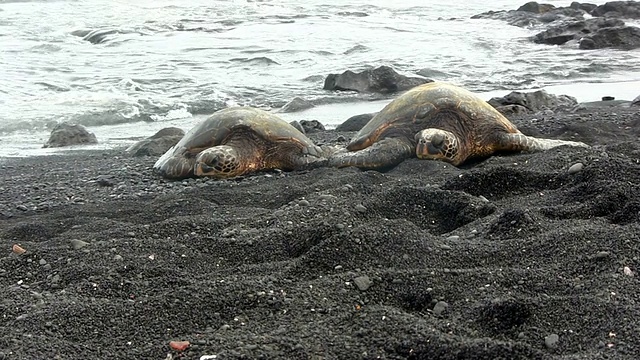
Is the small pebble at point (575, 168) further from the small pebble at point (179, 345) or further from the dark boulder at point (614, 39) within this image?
the dark boulder at point (614, 39)

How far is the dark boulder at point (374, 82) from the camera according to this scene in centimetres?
1139

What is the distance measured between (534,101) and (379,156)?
4.38 metres

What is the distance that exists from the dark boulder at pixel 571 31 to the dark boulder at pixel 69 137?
12.4 meters

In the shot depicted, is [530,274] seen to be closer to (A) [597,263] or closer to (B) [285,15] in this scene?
(A) [597,263]

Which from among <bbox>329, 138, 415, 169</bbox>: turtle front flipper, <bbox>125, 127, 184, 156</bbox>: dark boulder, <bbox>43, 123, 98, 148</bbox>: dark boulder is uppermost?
<bbox>329, 138, 415, 169</bbox>: turtle front flipper

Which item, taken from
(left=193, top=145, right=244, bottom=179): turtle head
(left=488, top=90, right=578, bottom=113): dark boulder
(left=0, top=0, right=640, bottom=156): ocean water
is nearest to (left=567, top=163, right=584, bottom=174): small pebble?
(left=193, top=145, right=244, bottom=179): turtle head

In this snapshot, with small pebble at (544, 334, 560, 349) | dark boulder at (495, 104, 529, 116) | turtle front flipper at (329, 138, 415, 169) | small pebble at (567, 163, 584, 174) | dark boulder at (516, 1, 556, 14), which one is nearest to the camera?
small pebble at (544, 334, 560, 349)

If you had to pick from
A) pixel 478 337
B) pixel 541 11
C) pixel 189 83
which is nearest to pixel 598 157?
pixel 478 337

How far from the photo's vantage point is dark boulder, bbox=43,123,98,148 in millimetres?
8180

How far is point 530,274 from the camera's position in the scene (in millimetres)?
2814

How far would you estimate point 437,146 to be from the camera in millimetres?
5785

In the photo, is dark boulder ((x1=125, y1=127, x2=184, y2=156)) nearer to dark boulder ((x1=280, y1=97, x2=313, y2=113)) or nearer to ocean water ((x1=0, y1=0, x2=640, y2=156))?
ocean water ((x1=0, y1=0, x2=640, y2=156))

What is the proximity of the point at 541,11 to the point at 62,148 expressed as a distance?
19225 millimetres

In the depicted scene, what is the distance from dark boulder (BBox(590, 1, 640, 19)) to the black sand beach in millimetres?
18069
